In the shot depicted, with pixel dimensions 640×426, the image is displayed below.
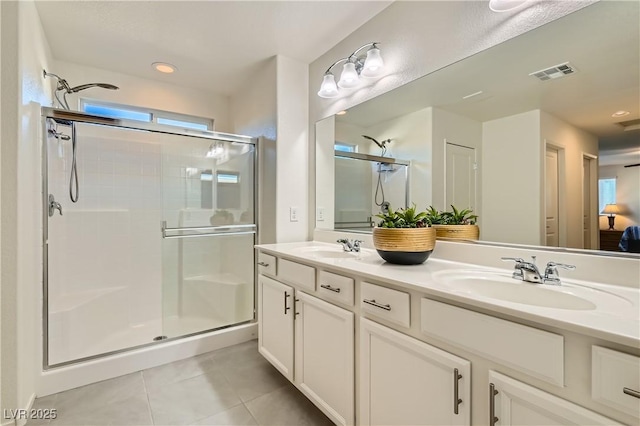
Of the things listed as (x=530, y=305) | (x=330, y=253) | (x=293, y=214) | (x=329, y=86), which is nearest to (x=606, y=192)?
(x=530, y=305)

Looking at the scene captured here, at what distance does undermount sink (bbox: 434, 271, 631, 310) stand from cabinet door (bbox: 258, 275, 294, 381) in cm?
92

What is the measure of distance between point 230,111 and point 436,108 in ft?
8.09

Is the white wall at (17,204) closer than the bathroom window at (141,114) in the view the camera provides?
Yes

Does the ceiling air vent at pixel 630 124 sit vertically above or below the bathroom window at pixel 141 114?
below

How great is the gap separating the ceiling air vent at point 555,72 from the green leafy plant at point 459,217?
0.63 meters

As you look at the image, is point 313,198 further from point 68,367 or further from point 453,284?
point 68,367

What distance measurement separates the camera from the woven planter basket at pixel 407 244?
1311 mm

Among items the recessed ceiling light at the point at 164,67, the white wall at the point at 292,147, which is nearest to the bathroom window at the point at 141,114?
the recessed ceiling light at the point at 164,67

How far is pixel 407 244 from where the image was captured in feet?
4.29

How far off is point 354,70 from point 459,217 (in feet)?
3.94

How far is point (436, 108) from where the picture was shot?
5.25 feet

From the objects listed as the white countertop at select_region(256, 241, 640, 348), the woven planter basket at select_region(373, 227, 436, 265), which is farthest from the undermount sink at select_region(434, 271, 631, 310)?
the woven planter basket at select_region(373, 227, 436, 265)

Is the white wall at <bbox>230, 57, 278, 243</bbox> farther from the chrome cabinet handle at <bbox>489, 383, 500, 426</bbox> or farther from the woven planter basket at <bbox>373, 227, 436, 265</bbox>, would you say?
the chrome cabinet handle at <bbox>489, 383, 500, 426</bbox>

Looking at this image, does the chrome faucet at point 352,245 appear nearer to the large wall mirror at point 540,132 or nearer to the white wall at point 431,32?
the large wall mirror at point 540,132
